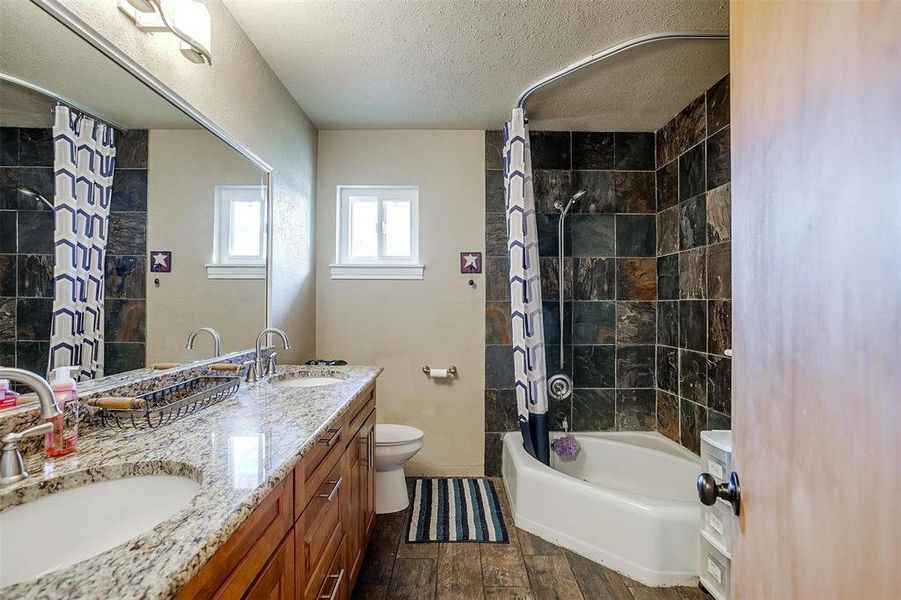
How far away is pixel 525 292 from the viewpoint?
97.2 inches

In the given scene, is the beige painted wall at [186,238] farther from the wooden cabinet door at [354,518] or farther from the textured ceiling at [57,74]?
the wooden cabinet door at [354,518]


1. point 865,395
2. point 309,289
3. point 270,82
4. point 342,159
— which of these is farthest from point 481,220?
point 865,395

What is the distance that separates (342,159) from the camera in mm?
2920

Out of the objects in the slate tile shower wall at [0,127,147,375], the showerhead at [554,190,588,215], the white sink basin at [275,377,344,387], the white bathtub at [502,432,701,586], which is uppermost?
the showerhead at [554,190,588,215]

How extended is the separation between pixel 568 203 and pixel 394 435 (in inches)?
73.3

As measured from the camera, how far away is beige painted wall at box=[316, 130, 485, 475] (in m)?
2.89

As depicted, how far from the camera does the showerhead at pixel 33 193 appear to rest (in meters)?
0.91

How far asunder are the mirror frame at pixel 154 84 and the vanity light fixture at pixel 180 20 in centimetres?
13

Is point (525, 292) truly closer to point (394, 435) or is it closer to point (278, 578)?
point (394, 435)

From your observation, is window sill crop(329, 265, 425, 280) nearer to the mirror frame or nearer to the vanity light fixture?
the mirror frame

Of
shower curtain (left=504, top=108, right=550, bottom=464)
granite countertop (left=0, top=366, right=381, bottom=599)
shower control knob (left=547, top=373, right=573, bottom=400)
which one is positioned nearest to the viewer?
granite countertop (left=0, top=366, right=381, bottom=599)

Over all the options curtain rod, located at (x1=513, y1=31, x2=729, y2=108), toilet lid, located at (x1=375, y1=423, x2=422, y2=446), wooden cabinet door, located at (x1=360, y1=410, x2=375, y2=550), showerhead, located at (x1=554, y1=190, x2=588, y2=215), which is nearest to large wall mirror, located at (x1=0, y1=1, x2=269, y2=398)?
wooden cabinet door, located at (x1=360, y1=410, x2=375, y2=550)

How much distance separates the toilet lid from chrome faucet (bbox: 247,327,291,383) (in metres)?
0.70

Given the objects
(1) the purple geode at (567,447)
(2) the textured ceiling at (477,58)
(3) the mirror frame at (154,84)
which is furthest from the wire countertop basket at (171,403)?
(1) the purple geode at (567,447)
